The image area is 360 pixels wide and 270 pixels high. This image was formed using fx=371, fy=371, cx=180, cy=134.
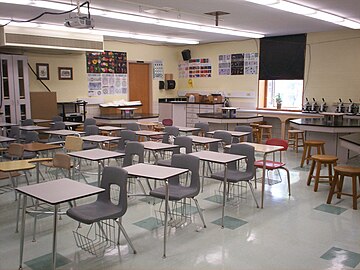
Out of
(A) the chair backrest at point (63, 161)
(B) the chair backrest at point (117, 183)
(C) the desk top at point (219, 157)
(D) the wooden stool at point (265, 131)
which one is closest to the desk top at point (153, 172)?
(B) the chair backrest at point (117, 183)

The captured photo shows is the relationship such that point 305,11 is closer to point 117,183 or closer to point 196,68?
point 117,183

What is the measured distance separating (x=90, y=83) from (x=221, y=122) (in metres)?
4.08

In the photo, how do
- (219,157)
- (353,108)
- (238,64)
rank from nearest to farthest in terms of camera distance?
(219,157), (353,108), (238,64)

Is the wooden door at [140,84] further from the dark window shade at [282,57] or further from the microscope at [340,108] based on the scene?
the microscope at [340,108]

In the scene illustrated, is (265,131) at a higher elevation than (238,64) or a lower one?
lower

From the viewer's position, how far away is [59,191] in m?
3.04

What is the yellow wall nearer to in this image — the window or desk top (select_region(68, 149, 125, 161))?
the window

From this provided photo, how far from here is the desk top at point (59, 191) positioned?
2.83 m

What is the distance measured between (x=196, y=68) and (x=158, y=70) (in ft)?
4.01

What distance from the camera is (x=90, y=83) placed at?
10344 millimetres

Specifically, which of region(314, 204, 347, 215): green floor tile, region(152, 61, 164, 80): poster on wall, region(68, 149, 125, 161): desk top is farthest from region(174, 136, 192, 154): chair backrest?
region(152, 61, 164, 80): poster on wall

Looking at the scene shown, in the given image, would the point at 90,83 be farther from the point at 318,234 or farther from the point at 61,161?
the point at 318,234

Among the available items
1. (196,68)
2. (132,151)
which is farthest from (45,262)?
(196,68)

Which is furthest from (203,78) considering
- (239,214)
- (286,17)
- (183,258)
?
(183,258)
